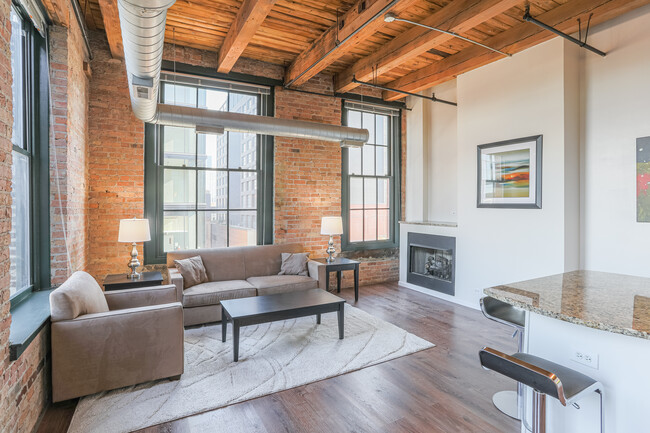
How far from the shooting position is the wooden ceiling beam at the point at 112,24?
3.17 m

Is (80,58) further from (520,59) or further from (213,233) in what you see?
(520,59)

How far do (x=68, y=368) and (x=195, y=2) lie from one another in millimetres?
3592

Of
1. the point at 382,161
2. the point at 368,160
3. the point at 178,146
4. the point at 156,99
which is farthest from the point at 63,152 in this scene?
the point at 382,161

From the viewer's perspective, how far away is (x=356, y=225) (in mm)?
6418

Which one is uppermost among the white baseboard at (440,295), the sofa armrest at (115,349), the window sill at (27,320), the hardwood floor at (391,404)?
the window sill at (27,320)

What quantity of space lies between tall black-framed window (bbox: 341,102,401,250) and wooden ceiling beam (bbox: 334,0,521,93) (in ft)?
2.71

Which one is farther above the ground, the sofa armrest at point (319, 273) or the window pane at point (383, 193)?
the window pane at point (383, 193)

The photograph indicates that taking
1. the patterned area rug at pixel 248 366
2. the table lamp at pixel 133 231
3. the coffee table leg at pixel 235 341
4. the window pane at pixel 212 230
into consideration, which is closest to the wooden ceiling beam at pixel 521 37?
the patterned area rug at pixel 248 366

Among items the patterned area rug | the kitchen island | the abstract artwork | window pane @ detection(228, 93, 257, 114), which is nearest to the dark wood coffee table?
the patterned area rug

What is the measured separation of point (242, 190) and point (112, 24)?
2.60 metres

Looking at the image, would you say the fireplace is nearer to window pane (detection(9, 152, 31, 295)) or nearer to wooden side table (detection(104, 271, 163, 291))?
wooden side table (detection(104, 271, 163, 291))

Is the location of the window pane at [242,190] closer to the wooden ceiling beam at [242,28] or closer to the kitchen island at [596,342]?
the wooden ceiling beam at [242,28]

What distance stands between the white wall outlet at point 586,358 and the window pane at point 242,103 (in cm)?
504

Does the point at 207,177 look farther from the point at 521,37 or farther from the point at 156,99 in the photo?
the point at 521,37
